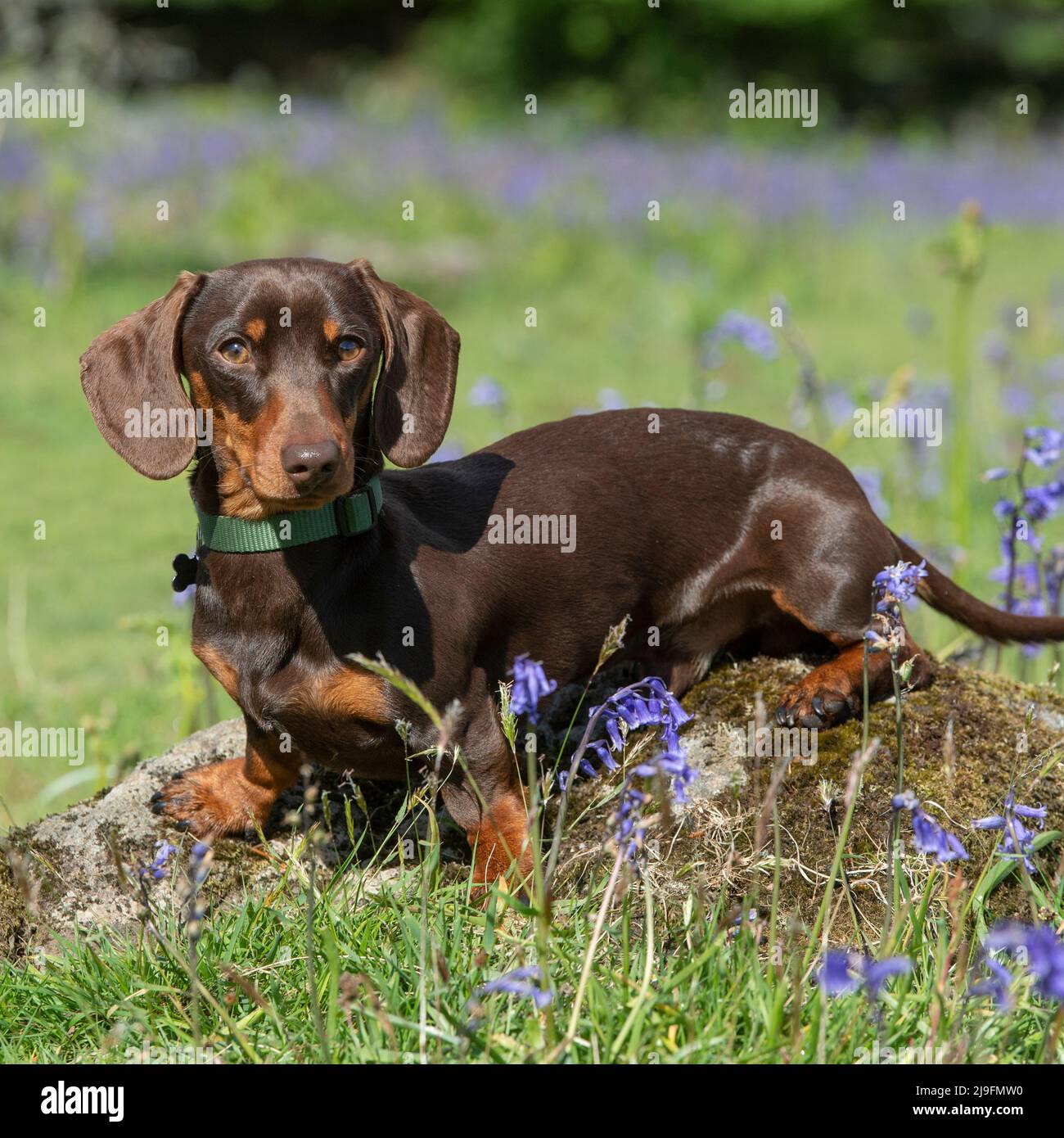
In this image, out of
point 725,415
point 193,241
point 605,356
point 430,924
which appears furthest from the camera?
point 193,241

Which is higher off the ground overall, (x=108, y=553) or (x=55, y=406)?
(x=55, y=406)

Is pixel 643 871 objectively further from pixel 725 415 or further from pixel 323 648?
pixel 725 415

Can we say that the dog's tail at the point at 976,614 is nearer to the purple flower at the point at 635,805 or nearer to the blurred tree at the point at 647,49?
the purple flower at the point at 635,805

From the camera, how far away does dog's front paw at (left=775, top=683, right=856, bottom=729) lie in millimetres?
3041

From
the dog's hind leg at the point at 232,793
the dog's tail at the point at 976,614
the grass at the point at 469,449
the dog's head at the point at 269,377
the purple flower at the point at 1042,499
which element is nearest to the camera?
the grass at the point at 469,449

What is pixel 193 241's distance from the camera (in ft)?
32.6

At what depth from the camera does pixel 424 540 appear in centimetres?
287

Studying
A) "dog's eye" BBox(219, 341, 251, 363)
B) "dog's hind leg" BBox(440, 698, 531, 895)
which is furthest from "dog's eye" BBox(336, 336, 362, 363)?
"dog's hind leg" BBox(440, 698, 531, 895)

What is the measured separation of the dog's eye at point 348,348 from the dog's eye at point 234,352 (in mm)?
176

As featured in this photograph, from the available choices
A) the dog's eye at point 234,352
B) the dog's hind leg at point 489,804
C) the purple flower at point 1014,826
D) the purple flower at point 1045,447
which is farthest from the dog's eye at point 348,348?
the purple flower at point 1045,447

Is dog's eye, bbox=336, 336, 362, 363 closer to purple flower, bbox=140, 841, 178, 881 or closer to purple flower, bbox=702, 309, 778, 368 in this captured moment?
purple flower, bbox=140, 841, 178, 881

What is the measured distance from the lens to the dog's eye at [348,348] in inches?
104
